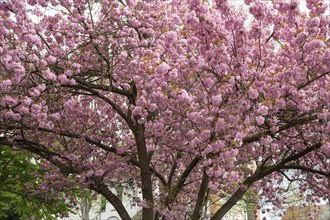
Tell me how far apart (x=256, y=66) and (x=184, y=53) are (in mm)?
1572

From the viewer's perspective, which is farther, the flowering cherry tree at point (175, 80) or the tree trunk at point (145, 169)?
the tree trunk at point (145, 169)

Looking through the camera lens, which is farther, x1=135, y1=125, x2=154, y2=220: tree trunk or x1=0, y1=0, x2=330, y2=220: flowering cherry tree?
x1=135, y1=125, x2=154, y2=220: tree trunk

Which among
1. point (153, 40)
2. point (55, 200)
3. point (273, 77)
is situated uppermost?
point (153, 40)

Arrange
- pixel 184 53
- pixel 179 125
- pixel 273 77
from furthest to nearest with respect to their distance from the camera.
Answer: pixel 179 125 < pixel 184 53 < pixel 273 77

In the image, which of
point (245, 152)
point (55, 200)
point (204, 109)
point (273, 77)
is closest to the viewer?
point (273, 77)

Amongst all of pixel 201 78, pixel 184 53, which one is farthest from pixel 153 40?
pixel 201 78

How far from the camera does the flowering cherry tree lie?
768 cm

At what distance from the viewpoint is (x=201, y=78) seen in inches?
335

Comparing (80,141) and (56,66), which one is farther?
(80,141)

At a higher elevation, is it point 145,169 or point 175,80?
point 175,80

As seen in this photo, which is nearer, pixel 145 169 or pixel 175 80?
pixel 175 80

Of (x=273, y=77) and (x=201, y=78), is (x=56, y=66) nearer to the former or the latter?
(x=201, y=78)

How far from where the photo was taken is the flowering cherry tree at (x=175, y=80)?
768 centimetres

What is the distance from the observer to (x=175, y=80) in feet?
29.7
